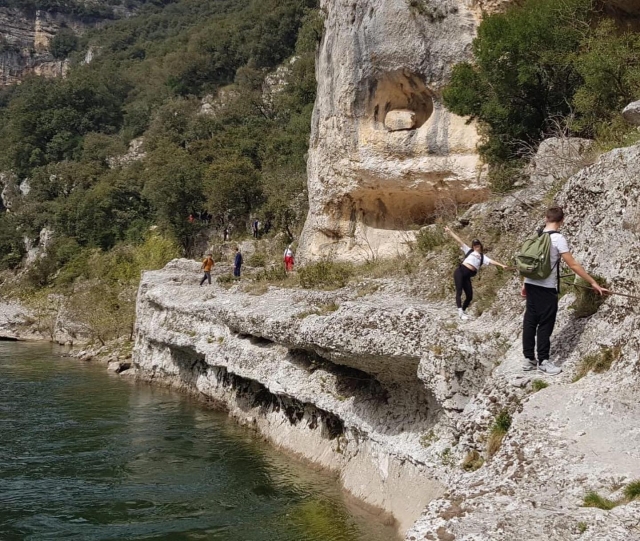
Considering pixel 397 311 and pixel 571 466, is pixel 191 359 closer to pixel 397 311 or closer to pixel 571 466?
pixel 397 311

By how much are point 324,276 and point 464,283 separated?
326 inches

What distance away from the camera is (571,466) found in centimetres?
500

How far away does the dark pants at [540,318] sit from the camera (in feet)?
21.4

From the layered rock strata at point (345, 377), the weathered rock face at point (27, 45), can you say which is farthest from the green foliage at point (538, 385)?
the weathered rock face at point (27, 45)

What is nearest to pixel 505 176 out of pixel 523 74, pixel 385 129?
pixel 523 74

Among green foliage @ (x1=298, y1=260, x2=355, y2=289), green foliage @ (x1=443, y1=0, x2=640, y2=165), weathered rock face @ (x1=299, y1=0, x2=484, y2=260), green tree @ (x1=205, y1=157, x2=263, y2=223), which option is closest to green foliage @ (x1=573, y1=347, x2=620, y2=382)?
green foliage @ (x1=443, y1=0, x2=640, y2=165)

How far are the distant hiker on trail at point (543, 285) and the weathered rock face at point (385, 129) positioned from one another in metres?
15.8

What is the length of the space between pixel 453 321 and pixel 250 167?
119ft

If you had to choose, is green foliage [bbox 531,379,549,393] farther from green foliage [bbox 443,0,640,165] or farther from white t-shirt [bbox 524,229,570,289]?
green foliage [bbox 443,0,640,165]

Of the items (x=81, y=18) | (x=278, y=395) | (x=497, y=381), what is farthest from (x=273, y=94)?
(x=81, y=18)

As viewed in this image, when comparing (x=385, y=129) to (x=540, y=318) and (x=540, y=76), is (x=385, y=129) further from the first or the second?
(x=540, y=318)

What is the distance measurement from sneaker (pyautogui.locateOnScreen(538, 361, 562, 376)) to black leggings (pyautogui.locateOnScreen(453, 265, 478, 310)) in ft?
11.7

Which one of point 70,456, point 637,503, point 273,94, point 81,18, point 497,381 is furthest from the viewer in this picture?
point 81,18

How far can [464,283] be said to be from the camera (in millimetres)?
10133
